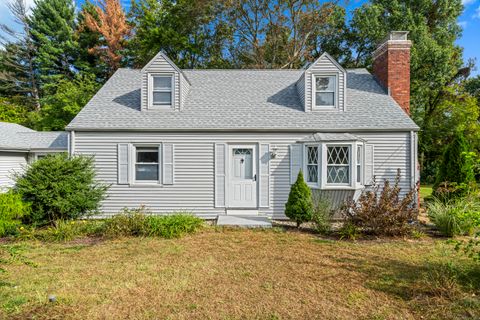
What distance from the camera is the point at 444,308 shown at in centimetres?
349

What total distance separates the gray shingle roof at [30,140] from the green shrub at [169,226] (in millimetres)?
7382

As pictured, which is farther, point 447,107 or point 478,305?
point 447,107

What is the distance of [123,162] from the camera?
358 inches

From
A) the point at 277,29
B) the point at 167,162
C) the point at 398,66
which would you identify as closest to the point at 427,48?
the point at 398,66

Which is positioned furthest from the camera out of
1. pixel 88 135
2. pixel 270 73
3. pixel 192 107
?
pixel 270 73

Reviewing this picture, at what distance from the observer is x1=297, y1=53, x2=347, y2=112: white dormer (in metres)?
9.47

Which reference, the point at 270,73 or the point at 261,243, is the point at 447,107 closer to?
the point at 270,73

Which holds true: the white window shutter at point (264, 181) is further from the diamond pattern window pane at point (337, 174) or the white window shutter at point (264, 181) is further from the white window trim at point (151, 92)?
the white window trim at point (151, 92)

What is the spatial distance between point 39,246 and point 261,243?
5383 millimetres

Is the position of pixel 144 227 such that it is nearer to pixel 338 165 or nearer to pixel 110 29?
pixel 338 165

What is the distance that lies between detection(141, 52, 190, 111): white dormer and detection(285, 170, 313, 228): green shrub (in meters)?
5.15

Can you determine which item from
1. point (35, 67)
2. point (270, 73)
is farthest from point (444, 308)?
point (35, 67)

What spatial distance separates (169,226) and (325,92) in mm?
7196

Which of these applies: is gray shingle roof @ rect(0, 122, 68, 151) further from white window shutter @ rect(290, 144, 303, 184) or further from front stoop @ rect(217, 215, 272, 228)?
white window shutter @ rect(290, 144, 303, 184)
